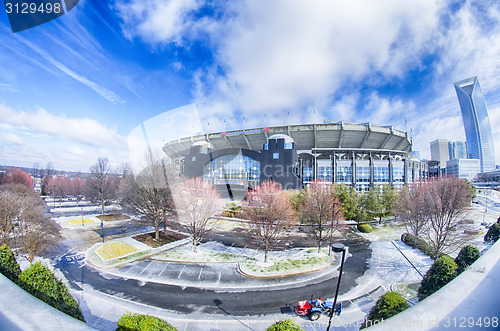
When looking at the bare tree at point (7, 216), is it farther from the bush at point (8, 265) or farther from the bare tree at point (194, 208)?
the bare tree at point (194, 208)

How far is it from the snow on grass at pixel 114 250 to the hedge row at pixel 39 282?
974cm

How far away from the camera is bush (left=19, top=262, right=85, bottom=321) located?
630cm

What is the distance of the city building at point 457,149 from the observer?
173575 millimetres

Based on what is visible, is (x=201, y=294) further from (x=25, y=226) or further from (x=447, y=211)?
(x=447, y=211)

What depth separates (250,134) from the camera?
4728cm

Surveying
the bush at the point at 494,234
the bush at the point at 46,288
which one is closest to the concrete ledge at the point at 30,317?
the bush at the point at 46,288

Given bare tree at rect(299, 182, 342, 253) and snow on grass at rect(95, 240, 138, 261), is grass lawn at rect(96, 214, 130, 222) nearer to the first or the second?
snow on grass at rect(95, 240, 138, 261)

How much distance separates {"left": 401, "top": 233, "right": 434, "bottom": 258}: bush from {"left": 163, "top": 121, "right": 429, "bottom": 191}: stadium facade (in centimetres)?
2122

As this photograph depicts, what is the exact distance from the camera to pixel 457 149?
177 meters

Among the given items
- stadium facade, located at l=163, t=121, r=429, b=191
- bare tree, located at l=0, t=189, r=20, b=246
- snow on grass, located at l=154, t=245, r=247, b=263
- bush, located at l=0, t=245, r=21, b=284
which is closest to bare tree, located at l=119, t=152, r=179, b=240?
snow on grass, located at l=154, t=245, r=247, b=263

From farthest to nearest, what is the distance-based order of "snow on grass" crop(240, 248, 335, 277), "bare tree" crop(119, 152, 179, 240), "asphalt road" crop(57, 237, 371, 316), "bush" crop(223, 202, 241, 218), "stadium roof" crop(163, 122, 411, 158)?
"stadium roof" crop(163, 122, 411, 158)
"bush" crop(223, 202, 241, 218)
"bare tree" crop(119, 152, 179, 240)
"snow on grass" crop(240, 248, 335, 277)
"asphalt road" crop(57, 237, 371, 316)

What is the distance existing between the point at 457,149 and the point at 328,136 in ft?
709

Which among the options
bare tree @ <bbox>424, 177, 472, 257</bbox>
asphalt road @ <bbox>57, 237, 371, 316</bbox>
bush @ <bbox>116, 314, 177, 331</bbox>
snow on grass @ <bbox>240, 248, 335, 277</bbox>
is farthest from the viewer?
bare tree @ <bbox>424, 177, 472, 257</bbox>

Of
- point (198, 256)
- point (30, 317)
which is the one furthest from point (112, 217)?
point (30, 317)
